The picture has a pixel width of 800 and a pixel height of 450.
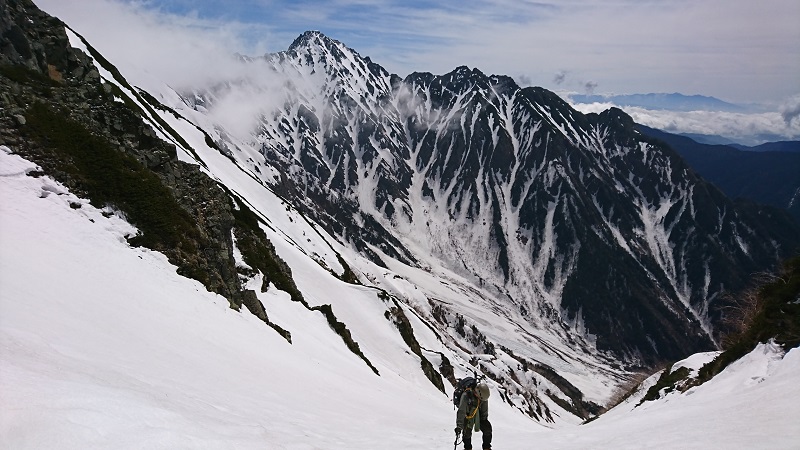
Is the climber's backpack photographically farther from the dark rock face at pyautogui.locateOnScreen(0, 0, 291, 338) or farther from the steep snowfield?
the dark rock face at pyautogui.locateOnScreen(0, 0, 291, 338)

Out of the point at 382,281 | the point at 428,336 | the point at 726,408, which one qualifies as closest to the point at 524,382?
the point at 382,281

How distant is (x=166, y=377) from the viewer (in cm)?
1327

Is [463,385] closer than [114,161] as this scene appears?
Yes

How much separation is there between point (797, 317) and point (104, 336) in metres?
25.8

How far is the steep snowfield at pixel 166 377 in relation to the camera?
8.70 m

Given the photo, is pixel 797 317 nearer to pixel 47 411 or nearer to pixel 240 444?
pixel 240 444

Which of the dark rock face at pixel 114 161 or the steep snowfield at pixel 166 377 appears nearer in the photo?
the steep snowfield at pixel 166 377

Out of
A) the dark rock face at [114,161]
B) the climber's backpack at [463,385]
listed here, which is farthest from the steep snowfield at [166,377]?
the climber's backpack at [463,385]

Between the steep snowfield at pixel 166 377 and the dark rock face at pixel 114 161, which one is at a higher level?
the dark rock face at pixel 114 161

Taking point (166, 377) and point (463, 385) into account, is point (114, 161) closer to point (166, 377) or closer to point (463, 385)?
point (166, 377)

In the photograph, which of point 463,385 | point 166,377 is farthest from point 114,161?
point 463,385

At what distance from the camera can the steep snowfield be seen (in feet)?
28.5

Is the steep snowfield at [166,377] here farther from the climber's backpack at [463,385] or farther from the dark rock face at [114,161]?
the climber's backpack at [463,385]

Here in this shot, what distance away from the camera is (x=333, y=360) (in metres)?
32.0
